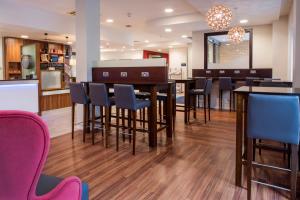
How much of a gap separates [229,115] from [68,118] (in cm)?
422

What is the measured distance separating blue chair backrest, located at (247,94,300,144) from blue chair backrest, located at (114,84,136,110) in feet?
5.44

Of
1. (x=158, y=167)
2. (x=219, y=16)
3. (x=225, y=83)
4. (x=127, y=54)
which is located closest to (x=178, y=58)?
(x=127, y=54)

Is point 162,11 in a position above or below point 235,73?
above

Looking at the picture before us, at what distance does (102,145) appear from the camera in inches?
151

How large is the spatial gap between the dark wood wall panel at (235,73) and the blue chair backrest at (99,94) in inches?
199

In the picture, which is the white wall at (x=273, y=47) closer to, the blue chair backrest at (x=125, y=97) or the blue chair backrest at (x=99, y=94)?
the blue chair backrest at (x=125, y=97)

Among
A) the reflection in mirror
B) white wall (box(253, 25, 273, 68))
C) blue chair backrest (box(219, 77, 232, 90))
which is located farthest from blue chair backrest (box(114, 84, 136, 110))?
white wall (box(253, 25, 273, 68))

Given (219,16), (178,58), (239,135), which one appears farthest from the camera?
(178,58)

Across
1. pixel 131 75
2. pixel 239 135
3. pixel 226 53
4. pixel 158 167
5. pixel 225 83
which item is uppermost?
A: pixel 226 53

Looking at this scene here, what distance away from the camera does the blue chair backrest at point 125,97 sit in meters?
3.32

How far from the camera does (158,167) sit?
2.92 metres

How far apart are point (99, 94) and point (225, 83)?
4.21 m

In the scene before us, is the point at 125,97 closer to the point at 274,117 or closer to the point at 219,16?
the point at 274,117

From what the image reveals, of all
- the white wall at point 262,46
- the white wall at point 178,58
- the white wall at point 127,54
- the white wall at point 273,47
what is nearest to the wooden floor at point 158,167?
the white wall at point 273,47
